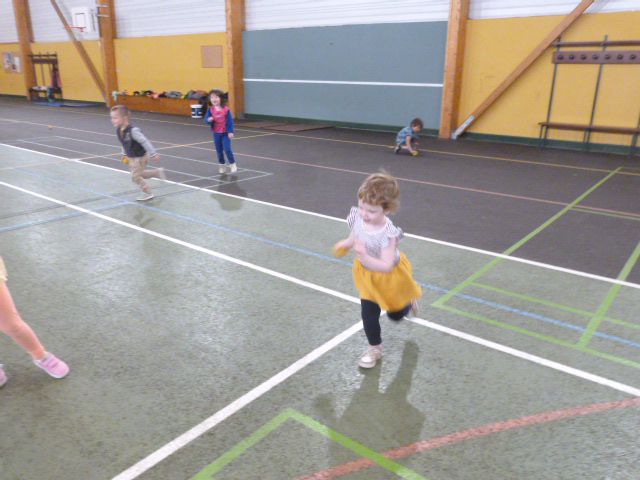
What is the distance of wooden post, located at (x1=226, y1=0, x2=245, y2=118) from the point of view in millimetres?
17844

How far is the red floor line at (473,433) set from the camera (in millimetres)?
2600

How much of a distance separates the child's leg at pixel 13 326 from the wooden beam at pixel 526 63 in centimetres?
1293

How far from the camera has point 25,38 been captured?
2661 centimetres

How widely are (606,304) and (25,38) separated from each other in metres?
30.9

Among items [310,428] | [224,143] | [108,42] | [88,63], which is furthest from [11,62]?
[310,428]

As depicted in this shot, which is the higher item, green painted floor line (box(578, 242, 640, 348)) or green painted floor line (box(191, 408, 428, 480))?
green painted floor line (box(578, 242, 640, 348))

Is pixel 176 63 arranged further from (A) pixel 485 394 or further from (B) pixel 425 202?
(A) pixel 485 394

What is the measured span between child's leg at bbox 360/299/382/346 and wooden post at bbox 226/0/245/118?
16640 millimetres

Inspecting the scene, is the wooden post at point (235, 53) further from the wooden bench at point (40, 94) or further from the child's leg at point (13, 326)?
the child's leg at point (13, 326)

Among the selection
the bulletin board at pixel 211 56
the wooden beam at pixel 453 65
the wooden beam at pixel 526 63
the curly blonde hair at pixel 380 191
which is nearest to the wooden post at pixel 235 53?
the bulletin board at pixel 211 56

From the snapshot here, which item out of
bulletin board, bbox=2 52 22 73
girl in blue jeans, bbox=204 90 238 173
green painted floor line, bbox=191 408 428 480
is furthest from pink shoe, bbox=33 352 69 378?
bulletin board, bbox=2 52 22 73

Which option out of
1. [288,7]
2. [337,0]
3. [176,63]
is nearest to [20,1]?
[176,63]

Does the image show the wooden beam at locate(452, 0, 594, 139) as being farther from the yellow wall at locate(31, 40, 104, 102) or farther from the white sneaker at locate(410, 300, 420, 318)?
the yellow wall at locate(31, 40, 104, 102)

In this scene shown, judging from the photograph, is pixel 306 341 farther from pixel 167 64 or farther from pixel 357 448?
pixel 167 64
